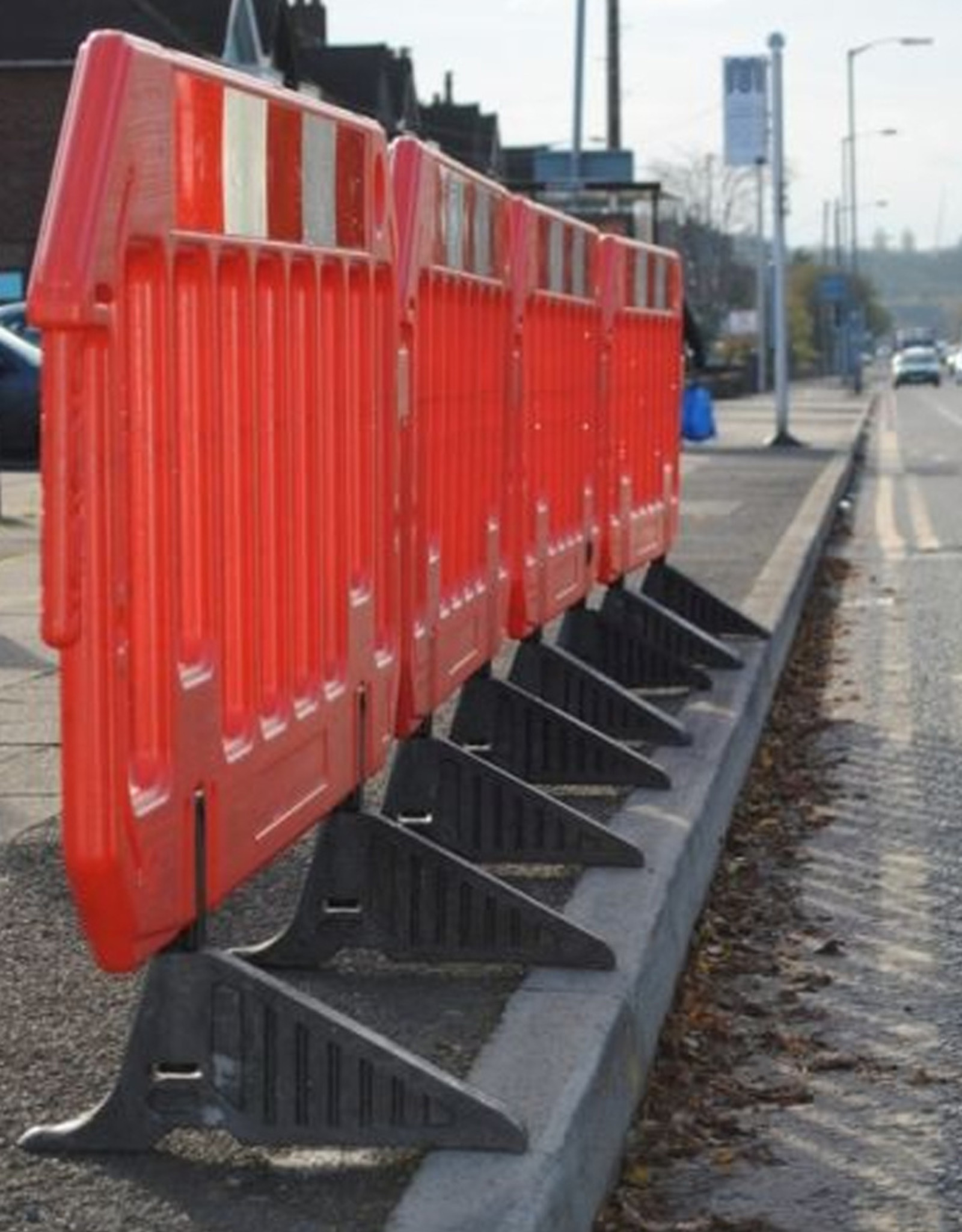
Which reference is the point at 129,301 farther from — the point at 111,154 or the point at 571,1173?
the point at 571,1173

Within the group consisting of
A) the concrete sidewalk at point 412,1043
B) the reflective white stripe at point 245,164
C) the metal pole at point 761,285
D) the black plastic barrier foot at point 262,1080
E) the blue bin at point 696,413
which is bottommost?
the concrete sidewalk at point 412,1043

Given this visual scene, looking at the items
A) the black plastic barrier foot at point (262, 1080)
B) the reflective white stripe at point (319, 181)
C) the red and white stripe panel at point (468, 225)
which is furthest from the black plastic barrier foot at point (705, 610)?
the black plastic barrier foot at point (262, 1080)

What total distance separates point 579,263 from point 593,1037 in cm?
477

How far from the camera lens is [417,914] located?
6.61m

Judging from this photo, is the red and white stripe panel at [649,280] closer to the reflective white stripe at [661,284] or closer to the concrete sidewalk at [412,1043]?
the reflective white stripe at [661,284]

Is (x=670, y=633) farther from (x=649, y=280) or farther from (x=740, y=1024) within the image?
(x=740, y=1024)

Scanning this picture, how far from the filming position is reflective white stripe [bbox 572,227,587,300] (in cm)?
1017

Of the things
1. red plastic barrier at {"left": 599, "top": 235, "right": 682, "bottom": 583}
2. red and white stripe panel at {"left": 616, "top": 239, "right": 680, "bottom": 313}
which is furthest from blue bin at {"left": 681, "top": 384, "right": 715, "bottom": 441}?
red and white stripe panel at {"left": 616, "top": 239, "right": 680, "bottom": 313}

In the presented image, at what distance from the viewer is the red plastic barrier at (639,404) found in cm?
1123

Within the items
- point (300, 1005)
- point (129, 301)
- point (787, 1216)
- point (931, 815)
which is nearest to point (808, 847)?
point (931, 815)

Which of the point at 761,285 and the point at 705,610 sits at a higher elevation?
the point at 761,285

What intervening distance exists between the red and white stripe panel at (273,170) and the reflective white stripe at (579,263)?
3.65m

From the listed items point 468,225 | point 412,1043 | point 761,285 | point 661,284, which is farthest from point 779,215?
point 412,1043

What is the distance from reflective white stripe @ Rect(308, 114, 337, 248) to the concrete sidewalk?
148cm
